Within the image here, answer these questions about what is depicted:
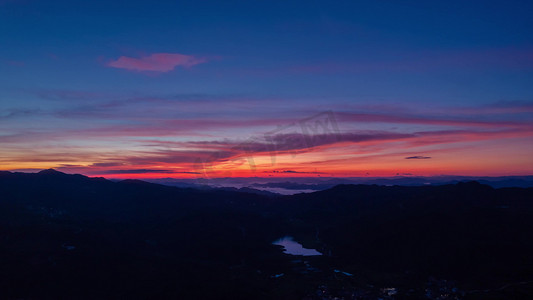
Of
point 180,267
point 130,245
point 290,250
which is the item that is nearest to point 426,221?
point 290,250

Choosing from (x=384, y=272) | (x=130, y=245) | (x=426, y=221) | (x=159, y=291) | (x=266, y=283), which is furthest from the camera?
(x=426, y=221)

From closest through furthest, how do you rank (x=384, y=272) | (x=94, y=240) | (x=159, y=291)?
(x=159, y=291)
(x=384, y=272)
(x=94, y=240)

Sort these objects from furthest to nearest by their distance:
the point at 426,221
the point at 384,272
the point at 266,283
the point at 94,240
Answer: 1. the point at 426,221
2. the point at 94,240
3. the point at 384,272
4. the point at 266,283

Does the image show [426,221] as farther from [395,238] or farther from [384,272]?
[384,272]

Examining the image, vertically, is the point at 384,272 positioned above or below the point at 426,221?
below

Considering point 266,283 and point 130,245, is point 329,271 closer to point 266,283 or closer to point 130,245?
point 266,283

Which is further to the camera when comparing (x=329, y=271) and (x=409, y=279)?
(x=329, y=271)

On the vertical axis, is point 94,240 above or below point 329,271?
above

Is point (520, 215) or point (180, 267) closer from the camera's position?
point (180, 267)

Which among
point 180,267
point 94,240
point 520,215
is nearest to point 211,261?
point 180,267
